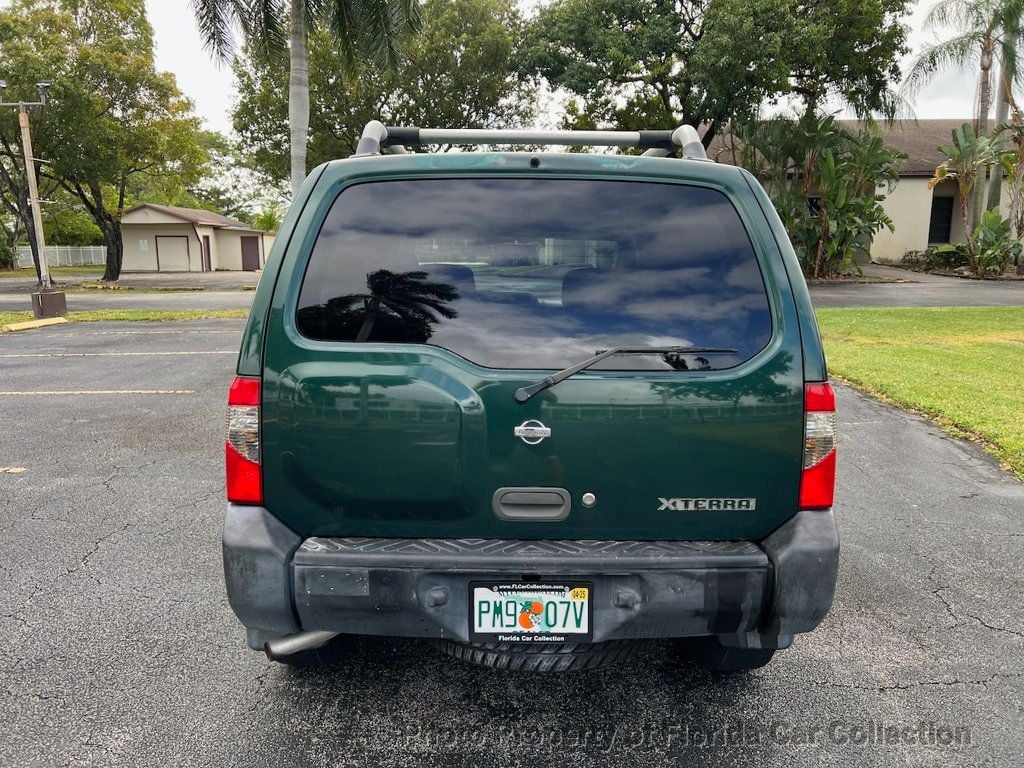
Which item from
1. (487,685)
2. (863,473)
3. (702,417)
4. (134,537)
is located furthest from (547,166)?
(863,473)

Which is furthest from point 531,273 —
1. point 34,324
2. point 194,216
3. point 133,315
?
point 194,216

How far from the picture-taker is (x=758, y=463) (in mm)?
2098

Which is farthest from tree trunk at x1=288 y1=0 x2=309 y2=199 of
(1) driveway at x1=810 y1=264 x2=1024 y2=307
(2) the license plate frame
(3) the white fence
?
(3) the white fence

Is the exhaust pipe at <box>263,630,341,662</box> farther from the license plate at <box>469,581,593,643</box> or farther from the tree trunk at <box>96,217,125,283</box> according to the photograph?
the tree trunk at <box>96,217,125,283</box>

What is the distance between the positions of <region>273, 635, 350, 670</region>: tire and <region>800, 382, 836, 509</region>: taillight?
1.65m

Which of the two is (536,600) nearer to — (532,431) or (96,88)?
(532,431)

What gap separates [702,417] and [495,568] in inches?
28.5

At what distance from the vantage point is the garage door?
46.0m

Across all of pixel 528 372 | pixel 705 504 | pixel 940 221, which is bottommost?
pixel 705 504

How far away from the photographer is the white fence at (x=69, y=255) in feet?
163

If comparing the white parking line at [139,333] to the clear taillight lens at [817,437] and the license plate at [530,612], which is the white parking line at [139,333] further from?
the clear taillight lens at [817,437]

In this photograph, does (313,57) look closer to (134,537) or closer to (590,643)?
(134,537)

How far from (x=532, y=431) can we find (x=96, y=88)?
29.9 m

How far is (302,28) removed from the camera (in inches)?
560
